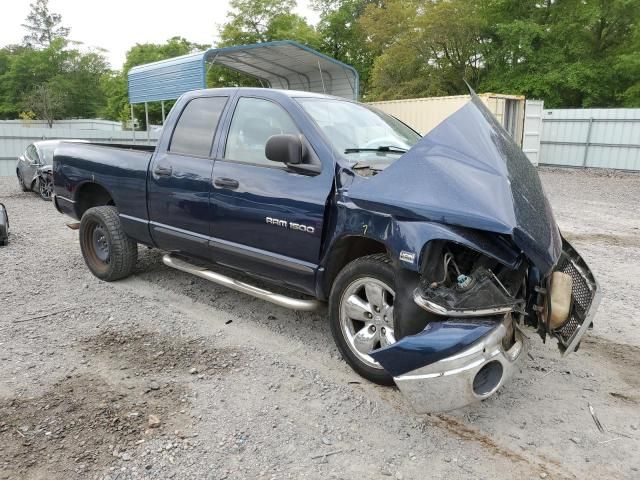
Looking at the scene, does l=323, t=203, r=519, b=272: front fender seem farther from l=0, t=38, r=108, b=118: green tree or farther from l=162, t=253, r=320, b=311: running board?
l=0, t=38, r=108, b=118: green tree

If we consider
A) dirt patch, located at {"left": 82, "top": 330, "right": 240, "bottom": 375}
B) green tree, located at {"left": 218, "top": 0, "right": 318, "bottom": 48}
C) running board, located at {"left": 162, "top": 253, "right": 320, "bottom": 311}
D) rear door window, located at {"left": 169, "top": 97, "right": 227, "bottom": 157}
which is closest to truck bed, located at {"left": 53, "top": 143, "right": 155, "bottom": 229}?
rear door window, located at {"left": 169, "top": 97, "right": 227, "bottom": 157}

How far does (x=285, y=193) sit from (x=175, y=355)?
4.86 feet

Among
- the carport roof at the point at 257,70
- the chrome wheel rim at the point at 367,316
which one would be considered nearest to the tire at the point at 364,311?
the chrome wheel rim at the point at 367,316

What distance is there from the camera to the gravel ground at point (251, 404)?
264cm

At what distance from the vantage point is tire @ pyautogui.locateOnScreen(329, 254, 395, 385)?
3.17 meters

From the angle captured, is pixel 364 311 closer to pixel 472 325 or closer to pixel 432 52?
pixel 472 325

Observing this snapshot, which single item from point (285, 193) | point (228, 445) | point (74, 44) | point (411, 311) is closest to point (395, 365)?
point (411, 311)

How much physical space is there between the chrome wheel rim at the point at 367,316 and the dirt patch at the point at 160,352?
95 cm

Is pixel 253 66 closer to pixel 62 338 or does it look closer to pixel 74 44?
pixel 62 338

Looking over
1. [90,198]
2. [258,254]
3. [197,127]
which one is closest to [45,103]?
[90,198]

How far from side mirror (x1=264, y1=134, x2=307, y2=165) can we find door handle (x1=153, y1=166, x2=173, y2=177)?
1410 mm

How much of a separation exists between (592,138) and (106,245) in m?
17.7

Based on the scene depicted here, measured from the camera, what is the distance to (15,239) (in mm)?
7801

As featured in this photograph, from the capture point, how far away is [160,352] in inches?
152
